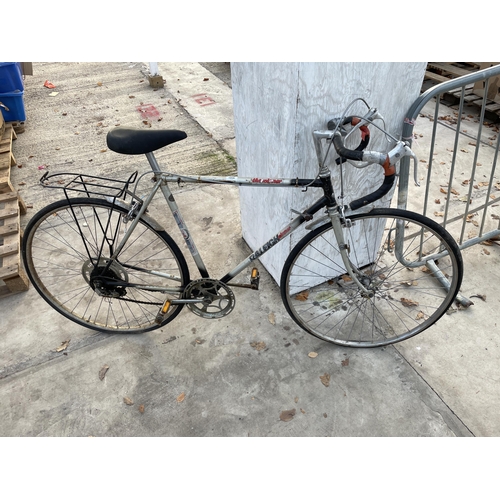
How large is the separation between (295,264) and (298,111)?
1112 millimetres

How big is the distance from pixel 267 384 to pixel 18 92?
4.94 meters

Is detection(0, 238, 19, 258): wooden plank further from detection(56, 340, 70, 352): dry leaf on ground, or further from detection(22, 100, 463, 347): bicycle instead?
detection(56, 340, 70, 352): dry leaf on ground

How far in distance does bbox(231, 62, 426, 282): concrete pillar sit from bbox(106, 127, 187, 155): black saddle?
2.11 feet

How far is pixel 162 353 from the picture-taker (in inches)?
111

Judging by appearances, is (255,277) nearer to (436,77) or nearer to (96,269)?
(96,269)

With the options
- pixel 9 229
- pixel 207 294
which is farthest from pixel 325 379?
pixel 9 229

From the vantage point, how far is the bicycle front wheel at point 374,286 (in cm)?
287

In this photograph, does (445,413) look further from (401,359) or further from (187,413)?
(187,413)

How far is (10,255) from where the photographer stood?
3234 mm

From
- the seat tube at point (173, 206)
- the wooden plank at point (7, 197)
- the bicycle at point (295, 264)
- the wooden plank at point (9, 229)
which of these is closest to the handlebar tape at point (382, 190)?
the bicycle at point (295, 264)

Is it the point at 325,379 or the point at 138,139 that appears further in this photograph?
the point at 325,379

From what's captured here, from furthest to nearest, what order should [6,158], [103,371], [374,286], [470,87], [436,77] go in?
[436,77]
[470,87]
[6,158]
[103,371]
[374,286]

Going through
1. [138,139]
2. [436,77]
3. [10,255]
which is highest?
[138,139]

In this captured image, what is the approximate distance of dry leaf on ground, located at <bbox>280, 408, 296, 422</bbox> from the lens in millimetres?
2437
